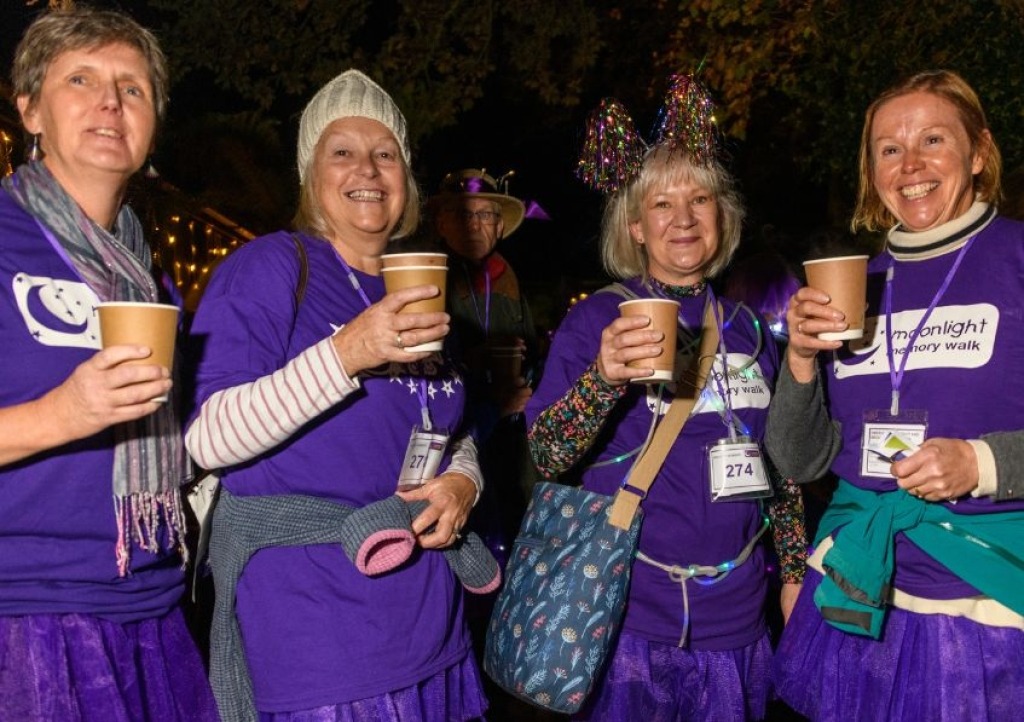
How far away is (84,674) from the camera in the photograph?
6.88 ft

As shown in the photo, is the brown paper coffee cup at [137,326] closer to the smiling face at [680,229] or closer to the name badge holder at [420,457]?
the name badge holder at [420,457]

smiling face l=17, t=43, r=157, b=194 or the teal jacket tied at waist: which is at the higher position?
smiling face l=17, t=43, r=157, b=194

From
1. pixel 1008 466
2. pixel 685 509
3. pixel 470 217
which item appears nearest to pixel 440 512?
pixel 685 509

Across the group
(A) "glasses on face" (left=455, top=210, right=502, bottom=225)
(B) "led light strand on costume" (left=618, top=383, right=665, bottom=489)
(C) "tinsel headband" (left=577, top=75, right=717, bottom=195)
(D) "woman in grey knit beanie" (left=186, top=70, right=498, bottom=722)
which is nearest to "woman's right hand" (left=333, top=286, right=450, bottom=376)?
(D) "woman in grey knit beanie" (left=186, top=70, right=498, bottom=722)

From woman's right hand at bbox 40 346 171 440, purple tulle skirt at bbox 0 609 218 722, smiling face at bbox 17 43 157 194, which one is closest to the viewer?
woman's right hand at bbox 40 346 171 440

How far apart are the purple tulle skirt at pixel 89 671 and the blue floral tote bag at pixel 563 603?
1.03m

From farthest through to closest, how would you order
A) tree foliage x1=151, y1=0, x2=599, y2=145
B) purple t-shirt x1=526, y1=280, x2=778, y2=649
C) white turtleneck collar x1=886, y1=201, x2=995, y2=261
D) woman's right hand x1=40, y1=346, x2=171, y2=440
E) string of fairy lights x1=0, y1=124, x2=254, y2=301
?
tree foliage x1=151, y1=0, x2=599, y2=145 < string of fairy lights x1=0, y1=124, x2=254, y2=301 < purple t-shirt x1=526, y1=280, x2=778, y2=649 < white turtleneck collar x1=886, y1=201, x2=995, y2=261 < woman's right hand x1=40, y1=346, x2=171, y2=440

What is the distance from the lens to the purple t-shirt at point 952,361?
8.13 feet

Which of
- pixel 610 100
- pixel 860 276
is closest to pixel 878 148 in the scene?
pixel 860 276

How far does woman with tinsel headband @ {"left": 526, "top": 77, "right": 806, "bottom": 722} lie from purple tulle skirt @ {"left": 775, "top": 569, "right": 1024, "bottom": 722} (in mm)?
276

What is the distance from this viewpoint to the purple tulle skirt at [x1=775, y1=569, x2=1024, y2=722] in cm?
239

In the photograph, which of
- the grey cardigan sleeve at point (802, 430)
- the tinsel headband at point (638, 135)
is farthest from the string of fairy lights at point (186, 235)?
the grey cardigan sleeve at point (802, 430)

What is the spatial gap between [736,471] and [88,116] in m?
2.03

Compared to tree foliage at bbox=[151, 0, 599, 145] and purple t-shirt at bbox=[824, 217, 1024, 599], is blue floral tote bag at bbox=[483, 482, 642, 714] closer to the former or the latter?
purple t-shirt at bbox=[824, 217, 1024, 599]
